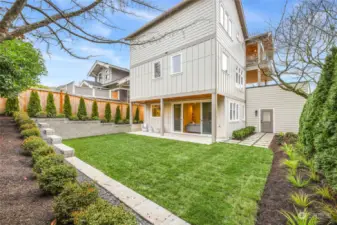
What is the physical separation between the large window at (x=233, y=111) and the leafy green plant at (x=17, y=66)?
911 centimetres

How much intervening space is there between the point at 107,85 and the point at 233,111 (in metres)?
14.1

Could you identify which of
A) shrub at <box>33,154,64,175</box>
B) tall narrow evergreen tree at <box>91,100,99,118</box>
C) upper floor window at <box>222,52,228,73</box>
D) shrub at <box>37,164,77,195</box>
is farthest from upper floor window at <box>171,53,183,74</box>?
shrub at <box>37,164,77,195</box>

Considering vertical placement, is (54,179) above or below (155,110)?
below

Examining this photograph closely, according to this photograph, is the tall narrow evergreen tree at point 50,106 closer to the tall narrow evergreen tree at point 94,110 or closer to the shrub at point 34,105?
the shrub at point 34,105

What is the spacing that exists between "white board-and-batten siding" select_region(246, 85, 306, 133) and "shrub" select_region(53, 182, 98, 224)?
12.6 meters

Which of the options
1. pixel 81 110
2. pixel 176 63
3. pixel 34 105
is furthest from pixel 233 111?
pixel 34 105

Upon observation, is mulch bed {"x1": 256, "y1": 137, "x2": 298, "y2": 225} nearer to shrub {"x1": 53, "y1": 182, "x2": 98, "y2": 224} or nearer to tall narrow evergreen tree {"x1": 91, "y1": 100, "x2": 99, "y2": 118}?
shrub {"x1": 53, "y1": 182, "x2": 98, "y2": 224}

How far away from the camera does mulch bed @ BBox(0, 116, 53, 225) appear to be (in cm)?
196

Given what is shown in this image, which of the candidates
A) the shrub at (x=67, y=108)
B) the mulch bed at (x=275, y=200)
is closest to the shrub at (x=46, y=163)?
the mulch bed at (x=275, y=200)

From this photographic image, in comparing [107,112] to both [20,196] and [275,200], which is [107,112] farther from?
[275,200]

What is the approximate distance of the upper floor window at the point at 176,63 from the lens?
357 inches

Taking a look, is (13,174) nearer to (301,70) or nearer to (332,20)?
(332,20)

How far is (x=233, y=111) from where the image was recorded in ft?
32.4

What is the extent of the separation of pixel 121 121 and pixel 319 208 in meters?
11.8
